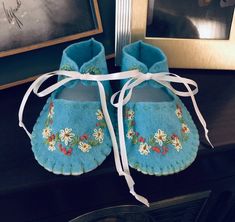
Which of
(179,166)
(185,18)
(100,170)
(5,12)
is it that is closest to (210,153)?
(179,166)

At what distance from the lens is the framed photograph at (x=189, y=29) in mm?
608

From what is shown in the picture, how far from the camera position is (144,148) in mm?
450

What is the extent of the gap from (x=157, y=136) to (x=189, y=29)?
30cm

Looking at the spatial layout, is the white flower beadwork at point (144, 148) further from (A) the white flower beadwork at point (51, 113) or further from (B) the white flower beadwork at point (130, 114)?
(A) the white flower beadwork at point (51, 113)

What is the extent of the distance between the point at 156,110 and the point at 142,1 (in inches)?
10.1

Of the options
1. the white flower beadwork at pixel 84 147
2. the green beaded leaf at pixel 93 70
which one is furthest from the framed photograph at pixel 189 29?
the white flower beadwork at pixel 84 147

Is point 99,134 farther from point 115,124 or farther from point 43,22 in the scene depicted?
point 43,22

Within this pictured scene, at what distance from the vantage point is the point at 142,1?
59 centimetres

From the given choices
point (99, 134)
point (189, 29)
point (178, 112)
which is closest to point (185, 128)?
point (178, 112)

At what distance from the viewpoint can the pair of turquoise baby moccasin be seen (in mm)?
441

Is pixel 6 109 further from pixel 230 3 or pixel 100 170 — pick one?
pixel 230 3

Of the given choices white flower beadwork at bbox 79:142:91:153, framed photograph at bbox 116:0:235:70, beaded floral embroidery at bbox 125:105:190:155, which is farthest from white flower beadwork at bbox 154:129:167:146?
framed photograph at bbox 116:0:235:70

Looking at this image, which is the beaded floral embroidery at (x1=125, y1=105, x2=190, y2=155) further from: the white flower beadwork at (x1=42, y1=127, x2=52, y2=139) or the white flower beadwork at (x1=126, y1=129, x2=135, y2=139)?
the white flower beadwork at (x1=42, y1=127, x2=52, y2=139)

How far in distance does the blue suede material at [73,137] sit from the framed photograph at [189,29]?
181 millimetres
